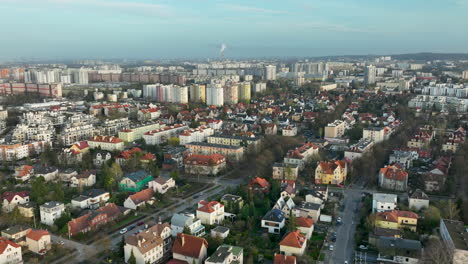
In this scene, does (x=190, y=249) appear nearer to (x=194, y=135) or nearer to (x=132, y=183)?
(x=132, y=183)

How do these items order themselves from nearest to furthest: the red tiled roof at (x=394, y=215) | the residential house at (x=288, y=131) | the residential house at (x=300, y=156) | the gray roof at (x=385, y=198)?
the red tiled roof at (x=394, y=215)
the gray roof at (x=385, y=198)
the residential house at (x=300, y=156)
the residential house at (x=288, y=131)

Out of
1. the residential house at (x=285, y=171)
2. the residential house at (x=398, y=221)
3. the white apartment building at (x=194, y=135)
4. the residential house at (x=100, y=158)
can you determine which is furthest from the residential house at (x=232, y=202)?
the white apartment building at (x=194, y=135)

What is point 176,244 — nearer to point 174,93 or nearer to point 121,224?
point 121,224

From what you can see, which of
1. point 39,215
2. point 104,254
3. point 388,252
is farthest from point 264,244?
point 39,215

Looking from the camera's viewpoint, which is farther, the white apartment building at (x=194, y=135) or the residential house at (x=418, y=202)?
the white apartment building at (x=194, y=135)

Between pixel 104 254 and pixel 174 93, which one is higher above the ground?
pixel 174 93

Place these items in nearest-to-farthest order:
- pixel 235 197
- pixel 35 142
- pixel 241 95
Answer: pixel 235 197
pixel 35 142
pixel 241 95

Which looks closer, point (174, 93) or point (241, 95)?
point (174, 93)

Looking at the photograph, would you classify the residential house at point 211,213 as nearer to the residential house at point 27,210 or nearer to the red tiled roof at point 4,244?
the red tiled roof at point 4,244
